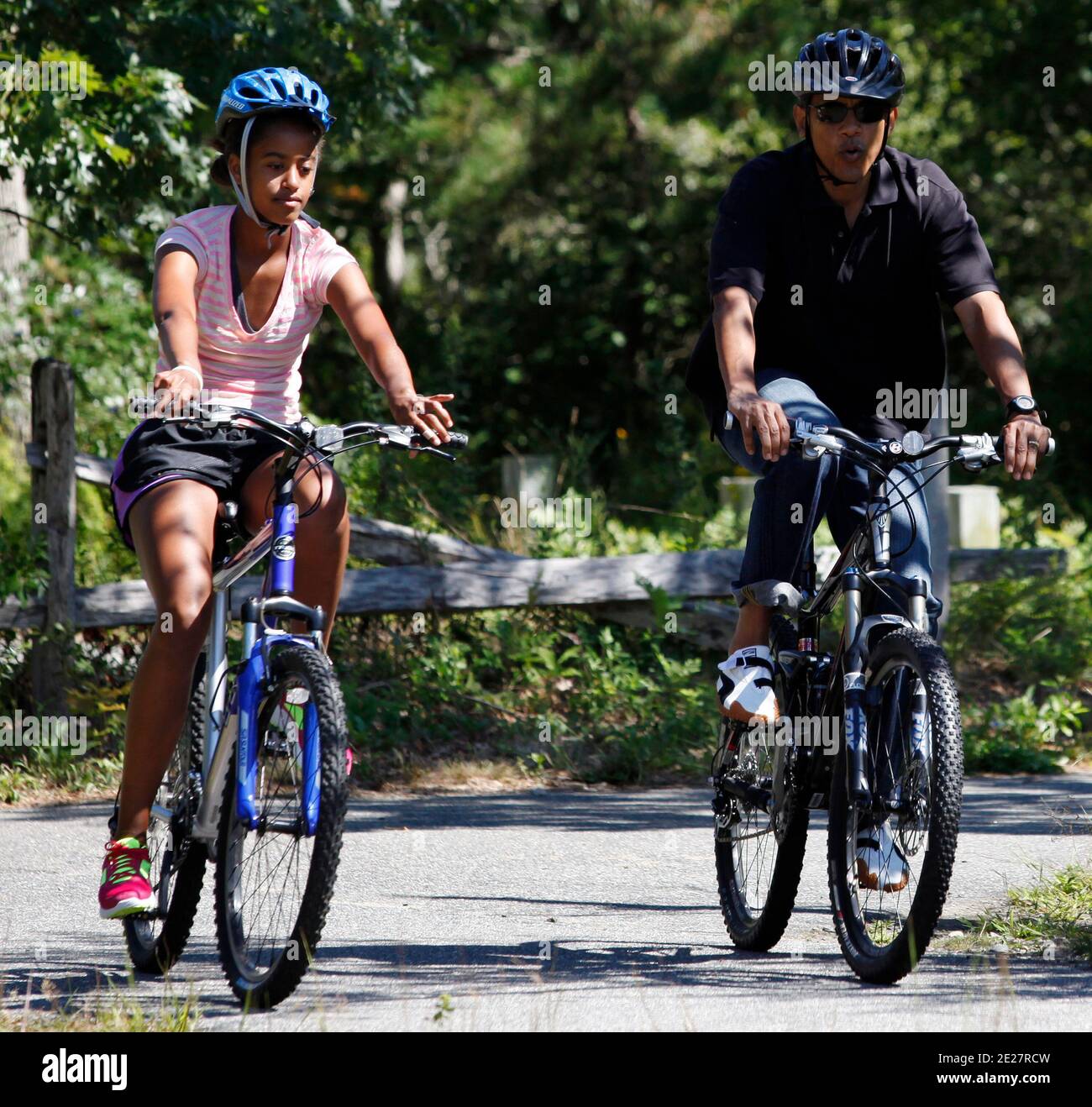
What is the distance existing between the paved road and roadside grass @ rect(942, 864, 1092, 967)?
0.09m

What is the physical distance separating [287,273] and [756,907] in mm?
1925

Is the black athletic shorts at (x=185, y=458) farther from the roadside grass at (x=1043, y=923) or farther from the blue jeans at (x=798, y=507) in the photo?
the roadside grass at (x=1043, y=923)

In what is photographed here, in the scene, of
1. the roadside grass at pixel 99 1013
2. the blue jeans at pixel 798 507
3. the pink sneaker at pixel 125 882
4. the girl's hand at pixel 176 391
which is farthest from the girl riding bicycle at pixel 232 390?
the blue jeans at pixel 798 507

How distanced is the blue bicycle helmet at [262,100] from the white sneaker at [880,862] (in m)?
1.97

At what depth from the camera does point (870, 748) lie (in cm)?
370

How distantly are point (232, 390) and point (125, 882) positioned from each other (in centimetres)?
117

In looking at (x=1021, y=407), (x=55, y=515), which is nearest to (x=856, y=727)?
(x=1021, y=407)

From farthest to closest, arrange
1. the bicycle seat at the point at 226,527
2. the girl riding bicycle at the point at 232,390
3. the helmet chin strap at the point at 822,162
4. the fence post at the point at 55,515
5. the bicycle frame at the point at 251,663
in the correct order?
1. the fence post at the point at 55,515
2. the helmet chin strap at the point at 822,162
3. the bicycle seat at the point at 226,527
4. the girl riding bicycle at the point at 232,390
5. the bicycle frame at the point at 251,663

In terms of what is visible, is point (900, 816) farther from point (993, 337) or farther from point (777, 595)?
point (993, 337)

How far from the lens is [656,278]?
1708 centimetres

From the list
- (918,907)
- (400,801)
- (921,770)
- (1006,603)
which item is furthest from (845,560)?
(1006,603)

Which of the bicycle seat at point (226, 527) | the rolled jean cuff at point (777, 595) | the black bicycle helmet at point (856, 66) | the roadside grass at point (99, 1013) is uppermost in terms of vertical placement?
the black bicycle helmet at point (856, 66)

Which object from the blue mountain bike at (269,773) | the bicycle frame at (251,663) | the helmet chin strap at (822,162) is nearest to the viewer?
the blue mountain bike at (269,773)

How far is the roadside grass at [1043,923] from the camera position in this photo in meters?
4.02
